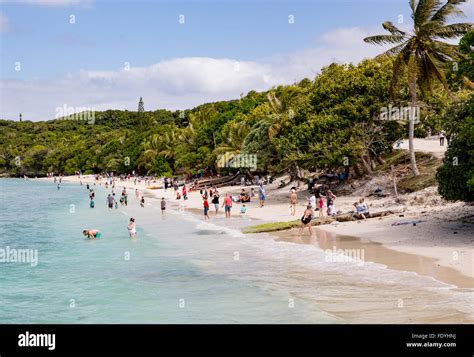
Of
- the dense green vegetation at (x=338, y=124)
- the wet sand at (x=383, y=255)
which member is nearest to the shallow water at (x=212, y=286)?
the wet sand at (x=383, y=255)

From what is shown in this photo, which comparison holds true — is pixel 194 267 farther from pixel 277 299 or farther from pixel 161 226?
pixel 161 226

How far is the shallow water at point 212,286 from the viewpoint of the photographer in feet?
45.4

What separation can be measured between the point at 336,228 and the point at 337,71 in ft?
57.5

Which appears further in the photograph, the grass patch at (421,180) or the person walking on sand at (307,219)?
the grass patch at (421,180)

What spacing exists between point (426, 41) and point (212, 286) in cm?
2261

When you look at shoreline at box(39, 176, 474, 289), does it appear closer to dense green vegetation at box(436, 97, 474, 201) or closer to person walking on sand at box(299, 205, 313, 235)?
person walking on sand at box(299, 205, 313, 235)

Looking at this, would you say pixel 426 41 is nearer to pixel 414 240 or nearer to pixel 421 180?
pixel 421 180

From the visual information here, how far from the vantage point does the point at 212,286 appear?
1750 centimetres

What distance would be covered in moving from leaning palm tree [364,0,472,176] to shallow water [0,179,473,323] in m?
14.7

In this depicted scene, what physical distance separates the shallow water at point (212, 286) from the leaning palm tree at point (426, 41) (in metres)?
14.7

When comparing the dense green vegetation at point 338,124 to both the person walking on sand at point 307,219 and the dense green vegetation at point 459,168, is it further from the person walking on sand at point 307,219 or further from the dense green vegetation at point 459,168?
the person walking on sand at point 307,219

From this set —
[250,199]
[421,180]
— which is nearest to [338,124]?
[421,180]

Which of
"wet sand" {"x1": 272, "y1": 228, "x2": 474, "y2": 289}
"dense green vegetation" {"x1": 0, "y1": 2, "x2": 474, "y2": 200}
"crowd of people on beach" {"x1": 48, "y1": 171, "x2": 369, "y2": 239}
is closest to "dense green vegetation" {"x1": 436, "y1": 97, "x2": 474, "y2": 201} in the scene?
"dense green vegetation" {"x1": 0, "y1": 2, "x2": 474, "y2": 200}

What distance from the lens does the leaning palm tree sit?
31.8m
